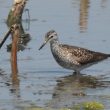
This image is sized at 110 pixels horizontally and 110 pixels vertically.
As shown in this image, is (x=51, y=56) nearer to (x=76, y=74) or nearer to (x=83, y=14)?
(x=76, y=74)

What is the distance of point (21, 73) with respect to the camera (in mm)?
14352

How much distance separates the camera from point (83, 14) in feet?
67.6

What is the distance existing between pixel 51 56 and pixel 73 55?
0.92 meters

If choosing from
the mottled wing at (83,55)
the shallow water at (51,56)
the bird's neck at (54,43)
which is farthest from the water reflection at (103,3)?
the bird's neck at (54,43)

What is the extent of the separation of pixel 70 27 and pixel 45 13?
187 centimetres

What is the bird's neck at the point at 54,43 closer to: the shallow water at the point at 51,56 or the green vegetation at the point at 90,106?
the shallow water at the point at 51,56

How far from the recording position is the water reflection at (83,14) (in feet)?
62.4

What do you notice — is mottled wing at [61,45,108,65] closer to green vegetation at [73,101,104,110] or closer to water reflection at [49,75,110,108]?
water reflection at [49,75,110,108]

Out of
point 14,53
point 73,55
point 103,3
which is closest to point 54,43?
point 73,55

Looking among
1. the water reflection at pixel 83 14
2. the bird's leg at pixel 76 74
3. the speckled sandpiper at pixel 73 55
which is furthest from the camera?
the water reflection at pixel 83 14

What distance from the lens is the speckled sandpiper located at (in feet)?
49.4

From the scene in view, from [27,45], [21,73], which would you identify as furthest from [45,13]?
[21,73]

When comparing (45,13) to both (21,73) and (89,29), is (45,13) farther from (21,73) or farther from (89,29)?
(21,73)

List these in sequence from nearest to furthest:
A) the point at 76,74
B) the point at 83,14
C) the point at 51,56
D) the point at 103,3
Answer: the point at 76,74 → the point at 51,56 → the point at 83,14 → the point at 103,3
